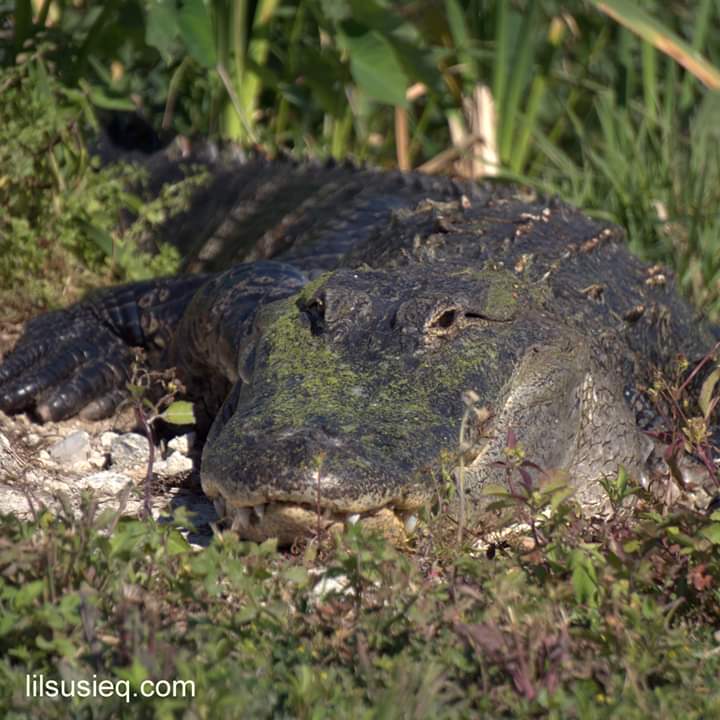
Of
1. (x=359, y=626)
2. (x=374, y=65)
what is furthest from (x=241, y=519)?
(x=374, y=65)

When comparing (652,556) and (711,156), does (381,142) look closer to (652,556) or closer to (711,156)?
(711,156)

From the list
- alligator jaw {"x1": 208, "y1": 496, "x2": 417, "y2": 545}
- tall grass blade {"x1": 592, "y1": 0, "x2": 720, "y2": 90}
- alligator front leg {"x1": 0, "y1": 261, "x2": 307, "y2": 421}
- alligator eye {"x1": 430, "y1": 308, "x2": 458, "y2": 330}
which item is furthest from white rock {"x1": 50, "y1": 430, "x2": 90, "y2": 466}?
tall grass blade {"x1": 592, "y1": 0, "x2": 720, "y2": 90}

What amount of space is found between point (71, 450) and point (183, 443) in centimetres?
37

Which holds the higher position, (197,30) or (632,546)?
(197,30)

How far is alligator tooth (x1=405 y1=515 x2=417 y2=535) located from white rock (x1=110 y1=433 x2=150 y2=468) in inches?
46.1

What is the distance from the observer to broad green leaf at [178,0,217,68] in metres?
5.48

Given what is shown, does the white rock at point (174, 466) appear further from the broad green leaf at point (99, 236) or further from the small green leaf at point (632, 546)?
the small green leaf at point (632, 546)

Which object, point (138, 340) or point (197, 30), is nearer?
point (138, 340)

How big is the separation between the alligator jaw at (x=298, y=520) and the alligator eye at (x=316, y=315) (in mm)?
635

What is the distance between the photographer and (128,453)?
4012 mm

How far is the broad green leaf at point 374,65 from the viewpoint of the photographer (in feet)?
19.6

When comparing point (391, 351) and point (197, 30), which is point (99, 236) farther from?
point (391, 351)

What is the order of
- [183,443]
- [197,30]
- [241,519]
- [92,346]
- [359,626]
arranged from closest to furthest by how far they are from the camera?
1. [359,626]
2. [241,519]
3. [183,443]
4. [92,346]
5. [197,30]

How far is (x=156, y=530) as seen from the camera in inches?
104
